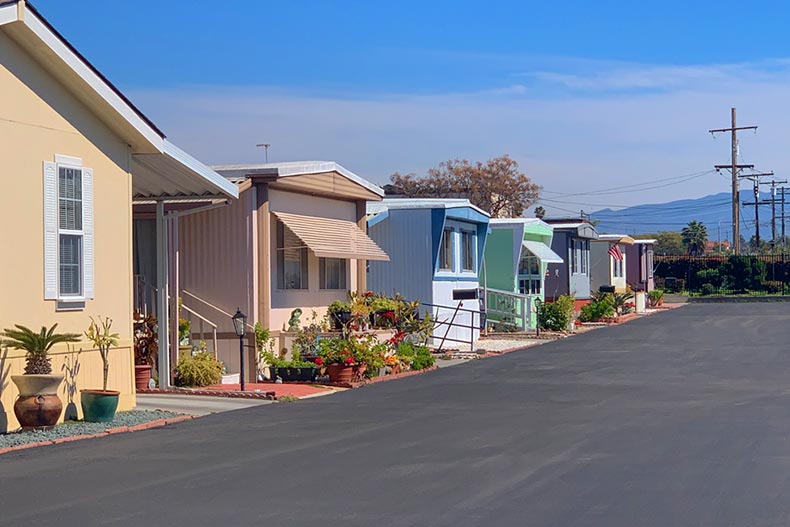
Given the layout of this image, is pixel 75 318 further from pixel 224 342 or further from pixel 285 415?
pixel 224 342

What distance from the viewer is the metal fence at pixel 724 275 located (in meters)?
70.2

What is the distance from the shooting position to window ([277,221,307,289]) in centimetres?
2172

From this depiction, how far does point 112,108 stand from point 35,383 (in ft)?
12.5

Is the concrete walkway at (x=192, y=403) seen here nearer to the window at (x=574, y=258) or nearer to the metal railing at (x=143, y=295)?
the metal railing at (x=143, y=295)

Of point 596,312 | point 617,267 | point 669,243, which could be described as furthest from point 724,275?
point 669,243

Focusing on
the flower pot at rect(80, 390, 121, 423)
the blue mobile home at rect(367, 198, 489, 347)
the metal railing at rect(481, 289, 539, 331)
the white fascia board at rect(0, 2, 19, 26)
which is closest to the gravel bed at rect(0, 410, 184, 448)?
the flower pot at rect(80, 390, 121, 423)

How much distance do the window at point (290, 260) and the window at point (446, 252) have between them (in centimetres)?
751

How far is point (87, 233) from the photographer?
48.1 ft

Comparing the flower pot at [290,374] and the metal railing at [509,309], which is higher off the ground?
the metal railing at [509,309]

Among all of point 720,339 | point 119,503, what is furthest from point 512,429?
point 720,339

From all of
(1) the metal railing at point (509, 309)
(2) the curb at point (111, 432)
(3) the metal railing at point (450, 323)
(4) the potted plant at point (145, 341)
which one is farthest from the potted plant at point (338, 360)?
(1) the metal railing at point (509, 309)

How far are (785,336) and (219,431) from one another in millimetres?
22018

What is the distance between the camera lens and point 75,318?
14.5m

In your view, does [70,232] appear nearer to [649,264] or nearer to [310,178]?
[310,178]
